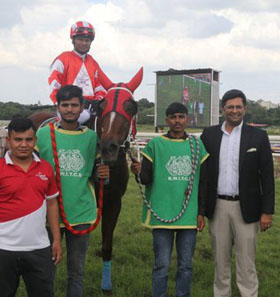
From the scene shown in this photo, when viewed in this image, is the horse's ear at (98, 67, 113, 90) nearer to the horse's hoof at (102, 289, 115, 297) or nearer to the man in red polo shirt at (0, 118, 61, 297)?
the man in red polo shirt at (0, 118, 61, 297)

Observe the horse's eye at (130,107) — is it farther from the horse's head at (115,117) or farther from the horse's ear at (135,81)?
the horse's ear at (135,81)

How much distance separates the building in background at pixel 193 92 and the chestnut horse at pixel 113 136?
2210 centimetres

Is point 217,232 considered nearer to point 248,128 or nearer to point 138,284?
point 248,128

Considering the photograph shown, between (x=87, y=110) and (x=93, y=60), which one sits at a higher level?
(x=93, y=60)

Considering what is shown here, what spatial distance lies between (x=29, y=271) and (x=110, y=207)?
1.79 metres

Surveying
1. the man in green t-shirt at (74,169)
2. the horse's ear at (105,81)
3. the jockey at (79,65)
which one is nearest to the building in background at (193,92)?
the jockey at (79,65)

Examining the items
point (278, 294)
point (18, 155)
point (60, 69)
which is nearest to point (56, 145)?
point (18, 155)

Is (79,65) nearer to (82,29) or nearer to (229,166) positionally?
(82,29)

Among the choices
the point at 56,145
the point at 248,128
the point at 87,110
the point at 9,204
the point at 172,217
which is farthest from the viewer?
the point at 87,110

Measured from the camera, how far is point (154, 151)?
11.3ft

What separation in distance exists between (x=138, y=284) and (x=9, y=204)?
2370 mm

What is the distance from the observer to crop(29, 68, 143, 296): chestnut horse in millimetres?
3251

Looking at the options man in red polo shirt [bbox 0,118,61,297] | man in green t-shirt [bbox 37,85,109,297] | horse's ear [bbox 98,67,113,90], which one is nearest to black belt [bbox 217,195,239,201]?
man in green t-shirt [bbox 37,85,109,297]

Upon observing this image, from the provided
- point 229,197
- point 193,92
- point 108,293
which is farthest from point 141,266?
point 193,92
